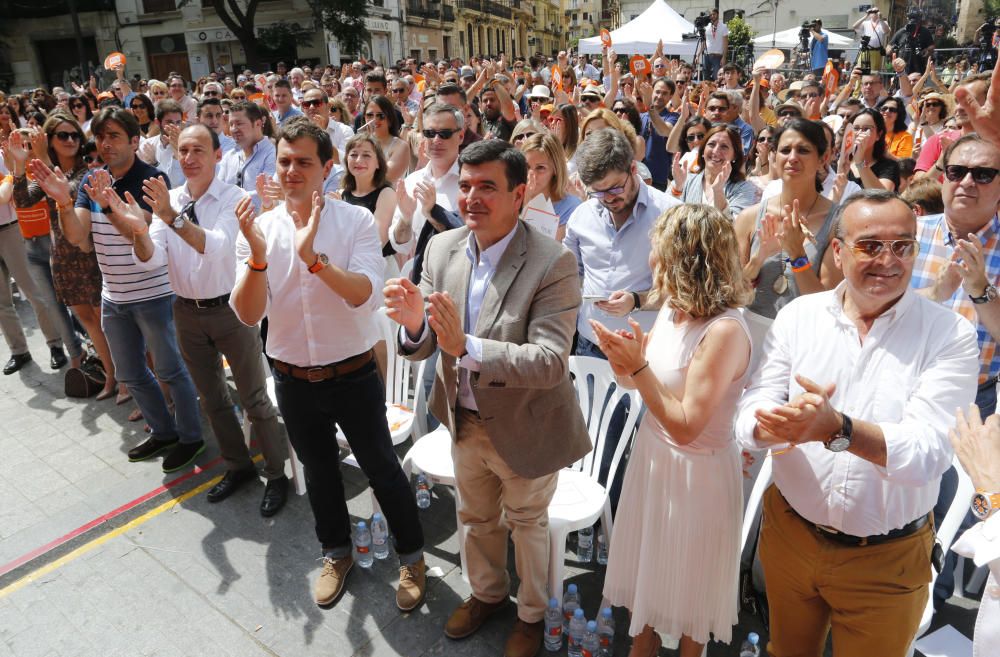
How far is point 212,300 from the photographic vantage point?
12.4 feet


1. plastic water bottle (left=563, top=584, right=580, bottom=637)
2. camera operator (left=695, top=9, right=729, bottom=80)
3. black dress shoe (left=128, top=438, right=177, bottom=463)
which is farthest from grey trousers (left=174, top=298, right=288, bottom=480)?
camera operator (left=695, top=9, right=729, bottom=80)

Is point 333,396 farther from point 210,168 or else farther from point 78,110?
point 78,110

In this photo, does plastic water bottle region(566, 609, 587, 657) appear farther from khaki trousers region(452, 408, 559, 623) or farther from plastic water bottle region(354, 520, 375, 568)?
plastic water bottle region(354, 520, 375, 568)

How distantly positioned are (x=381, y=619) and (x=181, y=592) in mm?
1061

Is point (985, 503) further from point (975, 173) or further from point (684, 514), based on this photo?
point (975, 173)

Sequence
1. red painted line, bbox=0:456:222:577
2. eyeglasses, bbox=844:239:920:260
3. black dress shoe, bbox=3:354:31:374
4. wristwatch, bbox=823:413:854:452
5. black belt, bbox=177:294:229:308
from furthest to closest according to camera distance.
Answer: black dress shoe, bbox=3:354:31:374 → black belt, bbox=177:294:229:308 → red painted line, bbox=0:456:222:577 → eyeglasses, bbox=844:239:920:260 → wristwatch, bbox=823:413:854:452

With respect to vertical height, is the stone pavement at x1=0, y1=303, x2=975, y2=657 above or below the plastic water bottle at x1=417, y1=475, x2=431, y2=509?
below

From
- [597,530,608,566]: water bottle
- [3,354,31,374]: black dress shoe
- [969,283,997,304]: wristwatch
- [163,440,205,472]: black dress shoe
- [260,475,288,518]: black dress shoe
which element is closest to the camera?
[969,283,997,304]: wristwatch

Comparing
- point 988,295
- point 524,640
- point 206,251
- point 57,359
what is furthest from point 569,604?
point 57,359

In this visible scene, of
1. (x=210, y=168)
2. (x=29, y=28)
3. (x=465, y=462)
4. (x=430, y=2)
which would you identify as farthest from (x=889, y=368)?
(x=430, y=2)

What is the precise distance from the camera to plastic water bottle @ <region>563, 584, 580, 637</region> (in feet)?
9.66

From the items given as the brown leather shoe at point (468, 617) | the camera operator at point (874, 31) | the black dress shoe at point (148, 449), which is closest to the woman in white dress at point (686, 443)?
the brown leather shoe at point (468, 617)

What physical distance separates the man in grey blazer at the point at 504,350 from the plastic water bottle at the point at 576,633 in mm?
143

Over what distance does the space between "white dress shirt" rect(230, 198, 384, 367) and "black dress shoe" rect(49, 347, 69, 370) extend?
13.4ft
